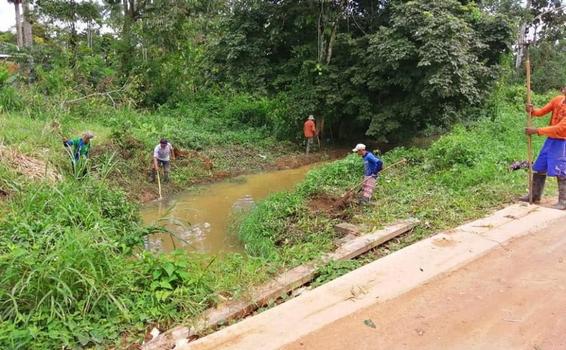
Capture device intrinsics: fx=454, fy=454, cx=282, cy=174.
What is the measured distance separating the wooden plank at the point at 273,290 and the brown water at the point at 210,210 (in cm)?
181

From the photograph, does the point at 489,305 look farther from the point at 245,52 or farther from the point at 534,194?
the point at 245,52

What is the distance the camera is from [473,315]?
3523 millimetres

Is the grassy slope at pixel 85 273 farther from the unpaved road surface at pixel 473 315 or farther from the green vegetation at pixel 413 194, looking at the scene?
the green vegetation at pixel 413 194

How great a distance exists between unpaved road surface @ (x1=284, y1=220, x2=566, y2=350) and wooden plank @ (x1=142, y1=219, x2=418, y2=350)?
661 mm

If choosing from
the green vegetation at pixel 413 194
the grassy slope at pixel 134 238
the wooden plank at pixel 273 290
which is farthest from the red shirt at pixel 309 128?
the wooden plank at pixel 273 290

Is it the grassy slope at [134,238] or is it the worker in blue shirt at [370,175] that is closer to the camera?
the grassy slope at [134,238]

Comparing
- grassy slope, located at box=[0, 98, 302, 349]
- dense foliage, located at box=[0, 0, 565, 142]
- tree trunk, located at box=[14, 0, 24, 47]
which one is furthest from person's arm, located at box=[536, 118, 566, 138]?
tree trunk, located at box=[14, 0, 24, 47]

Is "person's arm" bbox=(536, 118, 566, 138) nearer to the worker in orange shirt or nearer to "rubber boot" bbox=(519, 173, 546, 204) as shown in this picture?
"rubber boot" bbox=(519, 173, 546, 204)

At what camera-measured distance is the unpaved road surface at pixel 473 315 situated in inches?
126

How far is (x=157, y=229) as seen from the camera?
4.73 m

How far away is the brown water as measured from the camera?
23.6 ft

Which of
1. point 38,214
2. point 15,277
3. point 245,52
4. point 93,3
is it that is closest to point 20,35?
point 93,3

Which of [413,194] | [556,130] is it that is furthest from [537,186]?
[413,194]

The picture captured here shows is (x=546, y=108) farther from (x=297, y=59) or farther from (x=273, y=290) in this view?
(x=297, y=59)
